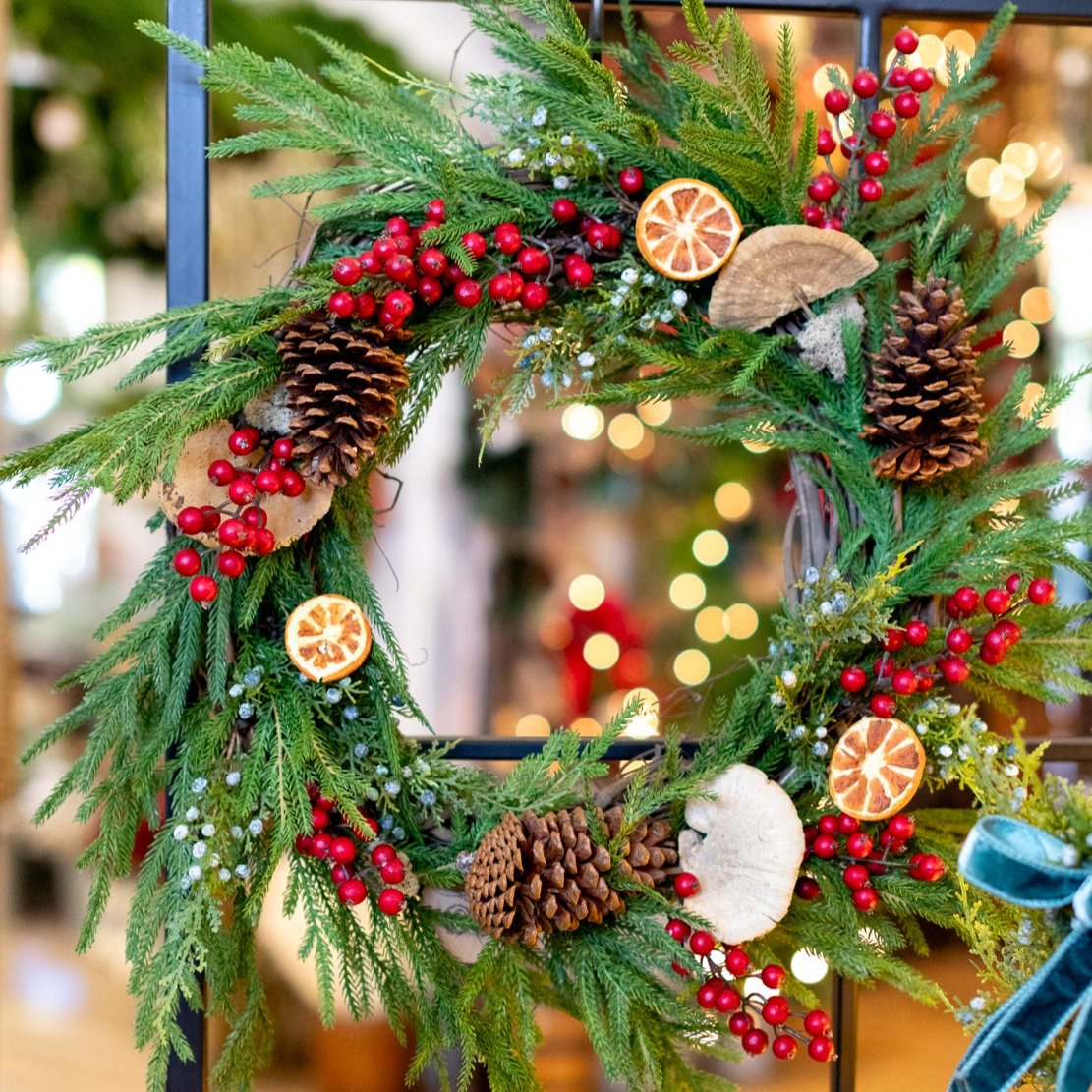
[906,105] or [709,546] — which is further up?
[906,105]

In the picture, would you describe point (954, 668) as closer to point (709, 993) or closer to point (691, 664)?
point (709, 993)

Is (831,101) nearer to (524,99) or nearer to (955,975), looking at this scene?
(524,99)

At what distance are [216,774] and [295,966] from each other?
0.97 m

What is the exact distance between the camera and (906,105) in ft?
2.63

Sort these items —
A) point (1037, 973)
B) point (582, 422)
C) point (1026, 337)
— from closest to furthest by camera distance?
point (1037, 973), point (1026, 337), point (582, 422)

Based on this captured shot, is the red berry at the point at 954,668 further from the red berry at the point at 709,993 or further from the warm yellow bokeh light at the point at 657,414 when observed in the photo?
Result: the warm yellow bokeh light at the point at 657,414

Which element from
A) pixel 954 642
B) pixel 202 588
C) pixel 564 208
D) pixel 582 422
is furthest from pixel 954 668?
pixel 582 422

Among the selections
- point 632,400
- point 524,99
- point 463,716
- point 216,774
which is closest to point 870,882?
point 632,400

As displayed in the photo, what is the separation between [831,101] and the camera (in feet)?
2.61

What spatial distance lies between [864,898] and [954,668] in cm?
21

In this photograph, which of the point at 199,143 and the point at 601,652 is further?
Result: the point at 601,652

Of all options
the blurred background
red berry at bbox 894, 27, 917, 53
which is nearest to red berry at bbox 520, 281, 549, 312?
red berry at bbox 894, 27, 917, 53

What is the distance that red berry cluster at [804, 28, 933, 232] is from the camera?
80 cm

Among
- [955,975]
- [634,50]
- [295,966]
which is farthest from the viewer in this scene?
[295,966]
